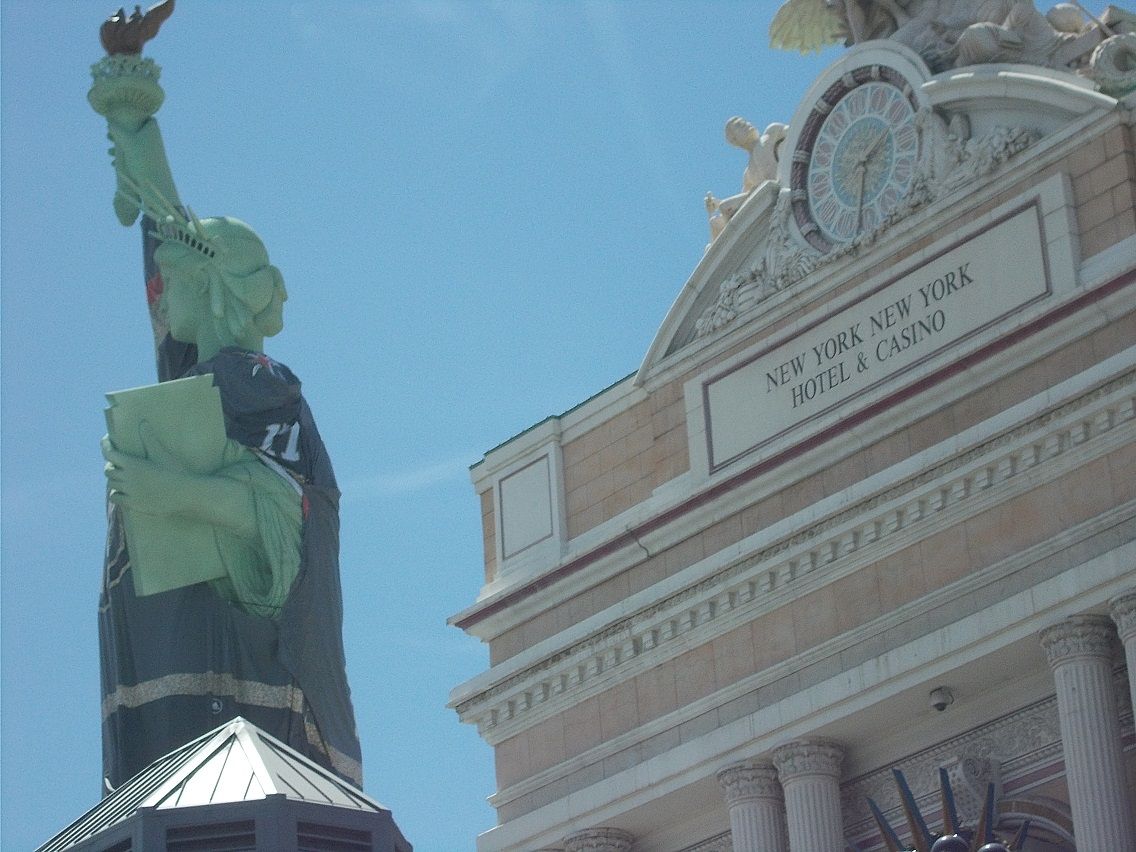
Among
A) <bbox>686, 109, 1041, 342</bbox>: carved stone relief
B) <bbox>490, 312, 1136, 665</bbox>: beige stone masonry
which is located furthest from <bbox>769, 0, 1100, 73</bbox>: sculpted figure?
<bbox>490, 312, 1136, 665</bbox>: beige stone masonry

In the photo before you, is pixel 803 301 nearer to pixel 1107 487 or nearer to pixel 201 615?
pixel 1107 487

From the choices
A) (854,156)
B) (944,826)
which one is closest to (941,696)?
(944,826)

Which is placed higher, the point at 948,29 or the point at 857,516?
the point at 948,29

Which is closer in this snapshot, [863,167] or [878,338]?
[878,338]

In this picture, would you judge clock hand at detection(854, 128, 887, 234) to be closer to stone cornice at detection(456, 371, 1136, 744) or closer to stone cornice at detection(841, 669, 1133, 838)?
stone cornice at detection(456, 371, 1136, 744)

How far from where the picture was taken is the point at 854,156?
28906 millimetres

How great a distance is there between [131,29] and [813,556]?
2233 cm

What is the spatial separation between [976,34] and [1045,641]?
5.86m

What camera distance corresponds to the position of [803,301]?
94.3 feet

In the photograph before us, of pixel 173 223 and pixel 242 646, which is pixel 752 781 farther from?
pixel 173 223

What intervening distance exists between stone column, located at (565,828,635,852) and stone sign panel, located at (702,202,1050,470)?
11.5 feet

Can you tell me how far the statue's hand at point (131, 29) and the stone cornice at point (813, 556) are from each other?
19.4m

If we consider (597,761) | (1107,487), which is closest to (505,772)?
(597,761)

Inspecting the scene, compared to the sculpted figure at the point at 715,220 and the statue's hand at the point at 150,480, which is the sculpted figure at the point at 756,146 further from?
the statue's hand at the point at 150,480
